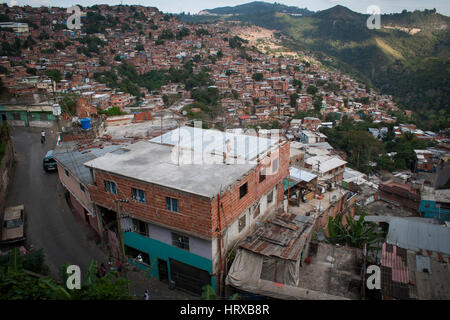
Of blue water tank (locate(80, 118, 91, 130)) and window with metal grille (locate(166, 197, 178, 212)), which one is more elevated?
blue water tank (locate(80, 118, 91, 130))

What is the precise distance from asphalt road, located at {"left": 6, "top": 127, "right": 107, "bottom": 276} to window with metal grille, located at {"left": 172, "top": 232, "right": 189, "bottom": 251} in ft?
8.62

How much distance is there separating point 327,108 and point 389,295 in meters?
50.1

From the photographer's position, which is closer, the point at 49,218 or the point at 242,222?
the point at 242,222

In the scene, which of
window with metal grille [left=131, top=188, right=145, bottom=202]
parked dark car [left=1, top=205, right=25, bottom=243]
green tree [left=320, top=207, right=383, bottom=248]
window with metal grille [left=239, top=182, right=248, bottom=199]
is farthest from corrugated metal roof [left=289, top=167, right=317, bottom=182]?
parked dark car [left=1, top=205, right=25, bottom=243]

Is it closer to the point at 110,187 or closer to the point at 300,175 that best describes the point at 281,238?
the point at 110,187

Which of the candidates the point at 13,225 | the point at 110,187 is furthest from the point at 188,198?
the point at 13,225

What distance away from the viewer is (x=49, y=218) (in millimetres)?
10484

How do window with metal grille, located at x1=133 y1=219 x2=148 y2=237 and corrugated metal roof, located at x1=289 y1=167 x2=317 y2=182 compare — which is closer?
window with metal grille, located at x1=133 y1=219 x2=148 y2=237

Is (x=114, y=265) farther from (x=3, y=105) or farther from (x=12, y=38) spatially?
(x=12, y=38)

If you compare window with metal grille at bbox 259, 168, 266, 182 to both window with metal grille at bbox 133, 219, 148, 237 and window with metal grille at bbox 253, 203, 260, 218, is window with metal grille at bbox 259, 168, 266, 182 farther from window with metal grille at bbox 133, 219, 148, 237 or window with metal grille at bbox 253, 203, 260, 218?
window with metal grille at bbox 133, 219, 148, 237

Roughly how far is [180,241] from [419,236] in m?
9.24

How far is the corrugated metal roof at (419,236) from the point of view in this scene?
11207 mm

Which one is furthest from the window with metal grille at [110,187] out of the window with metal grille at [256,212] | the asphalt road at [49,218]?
the window with metal grille at [256,212]

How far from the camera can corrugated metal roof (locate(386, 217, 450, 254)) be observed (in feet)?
36.8
